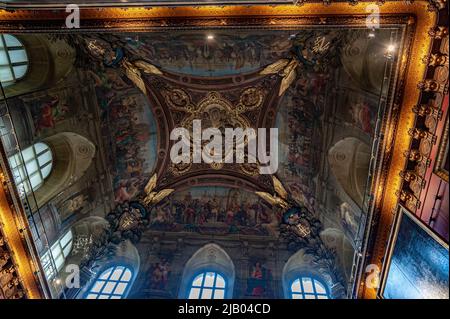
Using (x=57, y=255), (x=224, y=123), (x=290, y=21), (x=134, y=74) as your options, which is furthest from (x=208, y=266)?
(x=290, y=21)

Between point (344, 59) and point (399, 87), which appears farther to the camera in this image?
point (344, 59)

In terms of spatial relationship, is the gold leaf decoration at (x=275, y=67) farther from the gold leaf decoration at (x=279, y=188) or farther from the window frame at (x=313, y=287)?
the window frame at (x=313, y=287)

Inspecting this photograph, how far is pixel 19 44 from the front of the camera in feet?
34.5

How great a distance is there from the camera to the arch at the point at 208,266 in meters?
13.4

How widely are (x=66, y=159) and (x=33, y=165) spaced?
146 cm

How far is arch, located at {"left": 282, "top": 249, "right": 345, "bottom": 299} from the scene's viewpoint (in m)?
12.8

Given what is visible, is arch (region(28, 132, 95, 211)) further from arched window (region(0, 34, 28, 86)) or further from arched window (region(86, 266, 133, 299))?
arched window (region(86, 266, 133, 299))

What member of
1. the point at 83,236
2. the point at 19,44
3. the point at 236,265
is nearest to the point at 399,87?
the point at 236,265

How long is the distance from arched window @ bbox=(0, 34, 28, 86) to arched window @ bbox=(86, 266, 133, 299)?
28.4 feet

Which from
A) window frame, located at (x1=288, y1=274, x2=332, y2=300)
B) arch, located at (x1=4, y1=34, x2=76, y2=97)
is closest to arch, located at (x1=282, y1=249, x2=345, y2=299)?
window frame, located at (x1=288, y1=274, x2=332, y2=300)

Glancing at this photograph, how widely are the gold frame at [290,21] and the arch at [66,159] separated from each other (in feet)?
15.9

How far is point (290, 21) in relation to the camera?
8227mm
